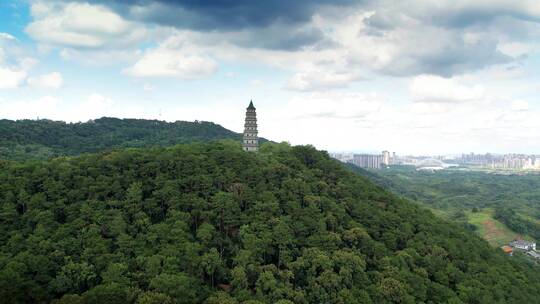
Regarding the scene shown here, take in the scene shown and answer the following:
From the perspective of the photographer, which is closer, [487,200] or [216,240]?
[216,240]

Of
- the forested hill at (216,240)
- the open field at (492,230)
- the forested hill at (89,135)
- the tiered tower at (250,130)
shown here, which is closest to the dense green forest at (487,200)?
the open field at (492,230)

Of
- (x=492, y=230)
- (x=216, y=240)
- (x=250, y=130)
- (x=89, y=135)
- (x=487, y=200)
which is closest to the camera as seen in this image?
(x=216, y=240)

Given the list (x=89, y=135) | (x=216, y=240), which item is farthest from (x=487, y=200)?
(x=216, y=240)

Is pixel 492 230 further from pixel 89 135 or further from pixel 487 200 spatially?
pixel 89 135

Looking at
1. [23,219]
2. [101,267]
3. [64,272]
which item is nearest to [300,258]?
[101,267]

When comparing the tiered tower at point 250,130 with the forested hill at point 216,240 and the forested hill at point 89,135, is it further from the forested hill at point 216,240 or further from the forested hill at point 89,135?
the forested hill at point 89,135

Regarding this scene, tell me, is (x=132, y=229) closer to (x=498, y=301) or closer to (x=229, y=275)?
(x=229, y=275)
